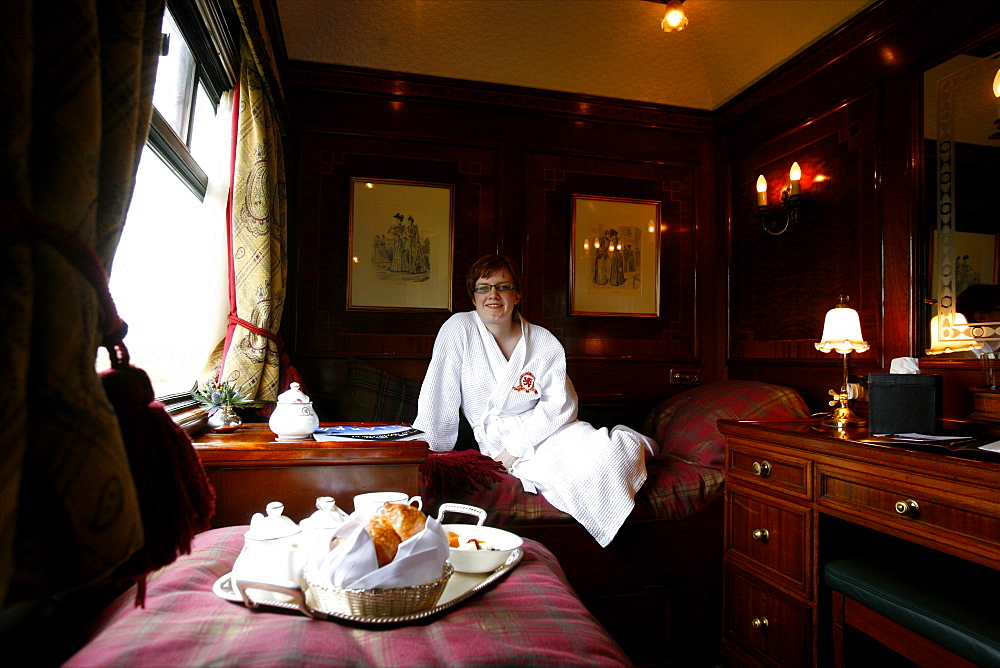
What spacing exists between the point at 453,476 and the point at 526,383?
61 cm

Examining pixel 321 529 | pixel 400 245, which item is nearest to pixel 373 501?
pixel 321 529

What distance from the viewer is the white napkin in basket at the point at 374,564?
34.5 inches

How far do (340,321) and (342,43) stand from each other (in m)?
1.43

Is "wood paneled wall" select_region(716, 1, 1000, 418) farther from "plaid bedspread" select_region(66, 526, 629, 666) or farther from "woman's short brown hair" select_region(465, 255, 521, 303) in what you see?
"plaid bedspread" select_region(66, 526, 629, 666)

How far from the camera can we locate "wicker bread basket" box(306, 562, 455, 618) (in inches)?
34.4

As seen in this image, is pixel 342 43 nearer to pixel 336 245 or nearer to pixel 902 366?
pixel 336 245

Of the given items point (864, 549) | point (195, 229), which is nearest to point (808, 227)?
point (864, 549)

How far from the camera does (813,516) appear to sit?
5.74 ft

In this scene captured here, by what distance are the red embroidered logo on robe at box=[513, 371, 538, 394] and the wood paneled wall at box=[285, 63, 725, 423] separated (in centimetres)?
73

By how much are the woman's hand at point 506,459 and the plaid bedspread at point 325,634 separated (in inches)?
53.5

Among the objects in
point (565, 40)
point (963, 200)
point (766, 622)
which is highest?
point (565, 40)

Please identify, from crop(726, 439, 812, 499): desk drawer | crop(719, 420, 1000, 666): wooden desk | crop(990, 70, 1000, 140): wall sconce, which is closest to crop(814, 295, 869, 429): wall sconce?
crop(719, 420, 1000, 666): wooden desk

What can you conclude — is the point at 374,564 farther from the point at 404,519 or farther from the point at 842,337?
the point at 842,337

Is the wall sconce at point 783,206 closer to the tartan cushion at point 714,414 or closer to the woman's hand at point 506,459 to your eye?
the tartan cushion at point 714,414
